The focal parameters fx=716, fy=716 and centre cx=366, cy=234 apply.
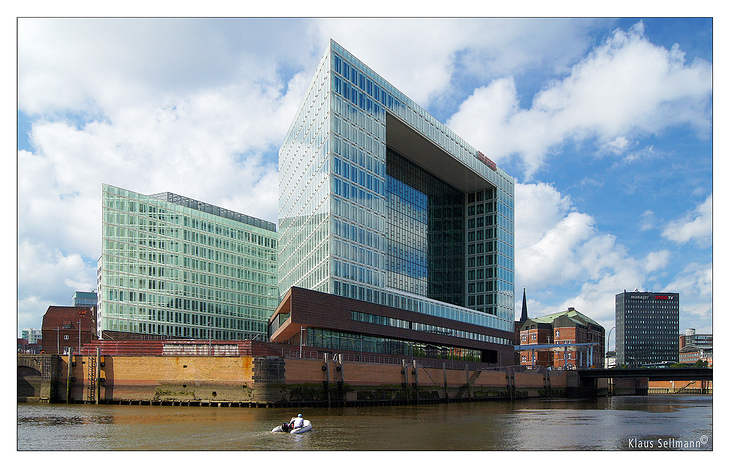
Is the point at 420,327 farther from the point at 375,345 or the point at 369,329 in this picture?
the point at 369,329

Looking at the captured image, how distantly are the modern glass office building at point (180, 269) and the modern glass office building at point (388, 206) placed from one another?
755 inches

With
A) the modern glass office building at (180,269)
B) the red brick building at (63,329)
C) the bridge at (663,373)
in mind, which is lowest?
the bridge at (663,373)

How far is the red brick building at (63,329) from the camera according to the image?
5679 inches

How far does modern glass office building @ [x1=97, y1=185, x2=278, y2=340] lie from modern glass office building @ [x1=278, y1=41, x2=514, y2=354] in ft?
62.9

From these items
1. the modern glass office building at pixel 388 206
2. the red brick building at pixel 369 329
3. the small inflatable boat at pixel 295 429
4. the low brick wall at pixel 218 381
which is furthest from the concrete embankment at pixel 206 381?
the modern glass office building at pixel 388 206

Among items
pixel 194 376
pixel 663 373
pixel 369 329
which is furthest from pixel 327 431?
pixel 663 373

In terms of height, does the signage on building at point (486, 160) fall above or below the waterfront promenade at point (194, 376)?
above

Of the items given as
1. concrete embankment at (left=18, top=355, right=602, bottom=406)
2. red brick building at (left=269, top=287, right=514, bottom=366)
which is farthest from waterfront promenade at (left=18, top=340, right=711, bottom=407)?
red brick building at (left=269, top=287, right=514, bottom=366)

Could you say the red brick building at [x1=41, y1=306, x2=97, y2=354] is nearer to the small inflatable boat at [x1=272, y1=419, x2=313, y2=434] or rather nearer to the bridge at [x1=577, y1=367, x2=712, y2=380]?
the bridge at [x1=577, y1=367, x2=712, y2=380]

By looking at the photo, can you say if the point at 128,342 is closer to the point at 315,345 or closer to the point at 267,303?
the point at 315,345

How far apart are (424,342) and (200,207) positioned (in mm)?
53337

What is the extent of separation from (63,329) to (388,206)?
76088mm

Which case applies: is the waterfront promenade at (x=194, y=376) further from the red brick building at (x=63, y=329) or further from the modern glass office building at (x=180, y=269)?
the red brick building at (x=63, y=329)
